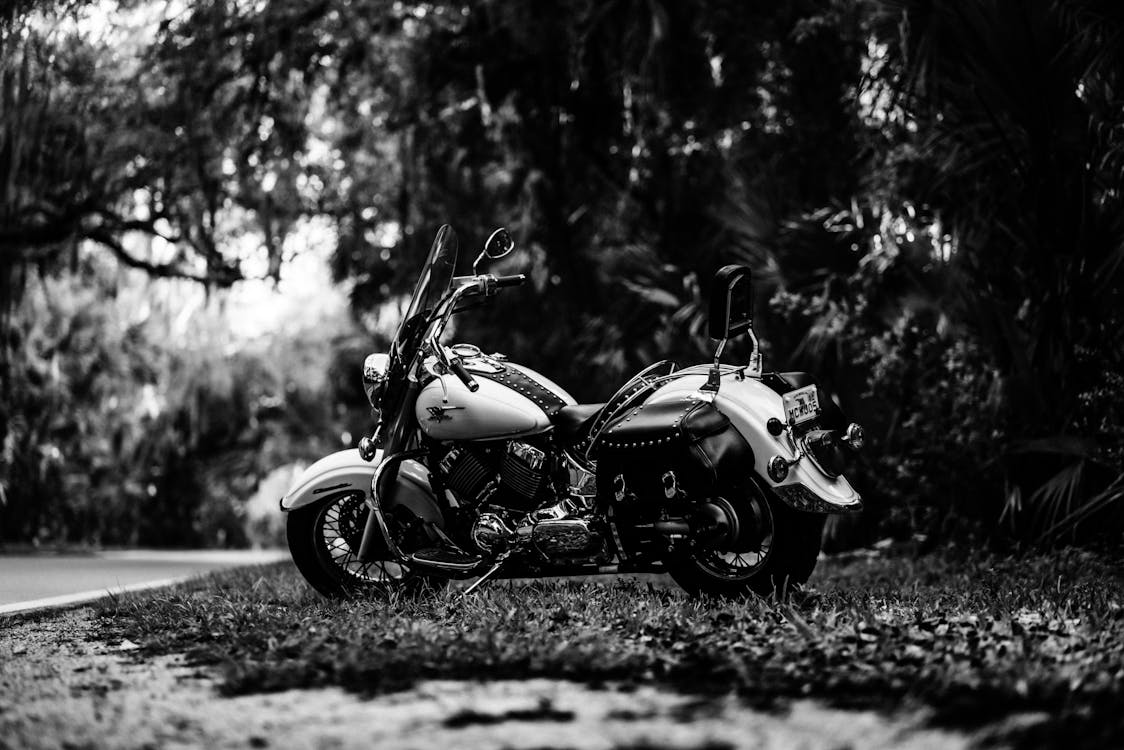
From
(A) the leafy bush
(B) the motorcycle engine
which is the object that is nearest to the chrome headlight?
(B) the motorcycle engine

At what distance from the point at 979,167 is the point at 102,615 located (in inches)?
252

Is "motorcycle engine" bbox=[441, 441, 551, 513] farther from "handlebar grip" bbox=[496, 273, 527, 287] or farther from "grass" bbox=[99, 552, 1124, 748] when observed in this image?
"handlebar grip" bbox=[496, 273, 527, 287]

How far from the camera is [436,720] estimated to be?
3.76 meters

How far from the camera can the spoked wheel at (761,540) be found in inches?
241

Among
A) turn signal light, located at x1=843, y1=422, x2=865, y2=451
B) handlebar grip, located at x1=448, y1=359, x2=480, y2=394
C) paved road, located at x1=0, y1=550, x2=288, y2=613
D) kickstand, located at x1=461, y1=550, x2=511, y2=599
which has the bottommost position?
paved road, located at x1=0, y1=550, x2=288, y2=613

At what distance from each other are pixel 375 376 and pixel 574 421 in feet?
3.50

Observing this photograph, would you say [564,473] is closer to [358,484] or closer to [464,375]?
[464,375]

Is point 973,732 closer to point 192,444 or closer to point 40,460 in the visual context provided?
point 40,460

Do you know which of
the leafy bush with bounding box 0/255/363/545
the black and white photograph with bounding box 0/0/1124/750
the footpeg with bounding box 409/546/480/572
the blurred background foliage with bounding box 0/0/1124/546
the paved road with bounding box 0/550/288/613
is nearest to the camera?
the black and white photograph with bounding box 0/0/1124/750

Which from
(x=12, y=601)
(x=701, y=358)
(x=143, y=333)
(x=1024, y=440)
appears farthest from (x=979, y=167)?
(x=143, y=333)

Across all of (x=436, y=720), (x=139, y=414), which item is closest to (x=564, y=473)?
(x=436, y=720)

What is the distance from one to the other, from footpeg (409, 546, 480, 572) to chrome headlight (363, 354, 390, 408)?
30.5 inches

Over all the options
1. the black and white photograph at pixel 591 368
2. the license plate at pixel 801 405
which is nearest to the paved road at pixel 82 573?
the black and white photograph at pixel 591 368

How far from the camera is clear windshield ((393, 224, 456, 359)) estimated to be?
6898 millimetres
